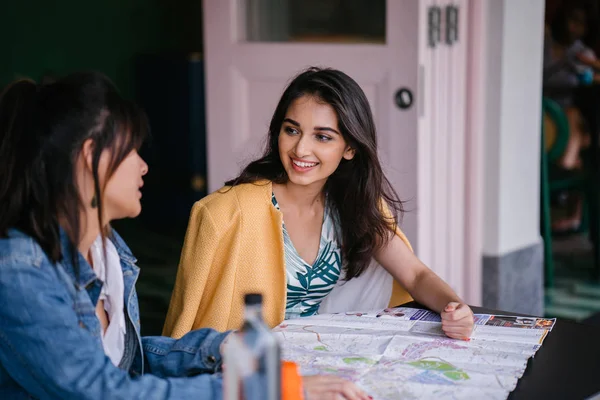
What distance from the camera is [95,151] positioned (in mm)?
1236

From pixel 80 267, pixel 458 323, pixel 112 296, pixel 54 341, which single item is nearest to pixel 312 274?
pixel 458 323

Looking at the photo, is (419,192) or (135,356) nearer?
(135,356)

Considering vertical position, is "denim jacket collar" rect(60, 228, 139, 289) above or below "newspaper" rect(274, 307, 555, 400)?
above

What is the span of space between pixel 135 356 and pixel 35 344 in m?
0.35

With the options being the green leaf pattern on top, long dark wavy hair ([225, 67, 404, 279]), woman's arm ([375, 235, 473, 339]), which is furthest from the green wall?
woman's arm ([375, 235, 473, 339])

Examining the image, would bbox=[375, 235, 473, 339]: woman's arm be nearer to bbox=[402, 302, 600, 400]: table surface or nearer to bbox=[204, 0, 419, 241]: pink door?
bbox=[402, 302, 600, 400]: table surface

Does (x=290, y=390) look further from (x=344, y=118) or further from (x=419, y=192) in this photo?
(x=419, y=192)

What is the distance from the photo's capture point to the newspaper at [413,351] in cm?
136

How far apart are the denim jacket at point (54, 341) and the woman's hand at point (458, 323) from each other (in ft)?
1.71

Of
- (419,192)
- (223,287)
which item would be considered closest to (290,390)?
(223,287)

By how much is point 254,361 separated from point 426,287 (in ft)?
3.68

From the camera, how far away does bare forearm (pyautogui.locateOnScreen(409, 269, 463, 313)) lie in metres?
1.81

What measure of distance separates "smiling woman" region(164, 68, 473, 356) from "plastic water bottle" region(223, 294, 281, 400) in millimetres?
990

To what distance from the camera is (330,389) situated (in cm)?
126
